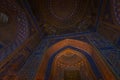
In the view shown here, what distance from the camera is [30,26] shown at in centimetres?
670

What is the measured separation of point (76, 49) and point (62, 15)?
1772mm

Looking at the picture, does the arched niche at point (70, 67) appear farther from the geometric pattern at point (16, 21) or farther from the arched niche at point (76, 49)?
the geometric pattern at point (16, 21)

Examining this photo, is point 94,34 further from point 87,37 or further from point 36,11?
point 36,11

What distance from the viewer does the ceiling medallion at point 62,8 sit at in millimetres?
7168

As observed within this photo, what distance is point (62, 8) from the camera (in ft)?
23.7

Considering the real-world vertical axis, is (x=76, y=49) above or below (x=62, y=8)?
below

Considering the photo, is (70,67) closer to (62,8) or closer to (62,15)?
(62,15)

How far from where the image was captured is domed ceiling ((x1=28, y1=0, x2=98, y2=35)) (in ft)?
23.5

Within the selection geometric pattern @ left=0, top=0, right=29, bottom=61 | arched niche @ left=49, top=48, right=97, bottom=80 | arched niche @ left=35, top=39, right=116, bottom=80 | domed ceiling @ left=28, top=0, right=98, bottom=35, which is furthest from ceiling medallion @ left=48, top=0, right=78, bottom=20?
arched niche @ left=49, top=48, right=97, bottom=80

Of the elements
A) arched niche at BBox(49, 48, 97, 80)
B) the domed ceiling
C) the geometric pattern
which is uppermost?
the domed ceiling

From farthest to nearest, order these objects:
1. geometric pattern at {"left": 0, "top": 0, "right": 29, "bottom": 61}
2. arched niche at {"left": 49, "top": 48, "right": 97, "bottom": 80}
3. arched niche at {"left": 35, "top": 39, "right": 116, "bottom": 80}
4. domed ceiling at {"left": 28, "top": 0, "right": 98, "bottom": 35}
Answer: domed ceiling at {"left": 28, "top": 0, "right": 98, "bottom": 35}, geometric pattern at {"left": 0, "top": 0, "right": 29, "bottom": 61}, arched niche at {"left": 49, "top": 48, "right": 97, "bottom": 80}, arched niche at {"left": 35, "top": 39, "right": 116, "bottom": 80}

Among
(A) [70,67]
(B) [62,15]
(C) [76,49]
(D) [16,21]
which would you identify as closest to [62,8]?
(B) [62,15]

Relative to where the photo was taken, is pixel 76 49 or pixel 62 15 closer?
pixel 76 49

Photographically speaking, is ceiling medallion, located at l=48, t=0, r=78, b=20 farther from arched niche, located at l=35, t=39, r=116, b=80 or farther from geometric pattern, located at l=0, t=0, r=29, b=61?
geometric pattern, located at l=0, t=0, r=29, b=61
